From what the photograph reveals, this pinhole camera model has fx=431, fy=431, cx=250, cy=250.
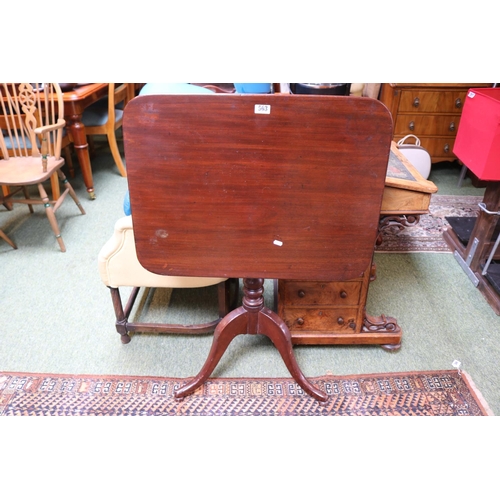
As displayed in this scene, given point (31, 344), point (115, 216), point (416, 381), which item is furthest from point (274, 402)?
point (115, 216)

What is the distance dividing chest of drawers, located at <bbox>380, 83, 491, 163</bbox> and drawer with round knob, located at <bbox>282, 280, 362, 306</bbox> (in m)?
1.81

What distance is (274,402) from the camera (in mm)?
1596

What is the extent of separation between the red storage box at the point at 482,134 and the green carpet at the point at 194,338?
63cm

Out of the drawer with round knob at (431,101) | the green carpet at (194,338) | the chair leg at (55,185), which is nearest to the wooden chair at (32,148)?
the chair leg at (55,185)

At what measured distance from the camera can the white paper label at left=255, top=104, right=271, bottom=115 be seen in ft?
3.54

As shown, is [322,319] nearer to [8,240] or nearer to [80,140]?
[8,240]

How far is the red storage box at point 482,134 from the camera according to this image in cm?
176

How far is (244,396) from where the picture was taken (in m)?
1.62

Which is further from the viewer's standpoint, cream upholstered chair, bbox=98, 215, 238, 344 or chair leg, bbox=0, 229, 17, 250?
chair leg, bbox=0, 229, 17, 250

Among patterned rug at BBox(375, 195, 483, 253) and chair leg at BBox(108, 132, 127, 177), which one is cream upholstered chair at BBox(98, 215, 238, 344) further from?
chair leg at BBox(108, 132, 127, 177)

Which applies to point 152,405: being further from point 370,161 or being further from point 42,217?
point 42,217

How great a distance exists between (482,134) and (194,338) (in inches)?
59.8

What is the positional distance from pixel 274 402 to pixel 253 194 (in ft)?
2.72

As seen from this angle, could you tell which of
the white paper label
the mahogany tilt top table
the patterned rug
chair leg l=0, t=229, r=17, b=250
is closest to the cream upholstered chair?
the mahogany tilt top table
